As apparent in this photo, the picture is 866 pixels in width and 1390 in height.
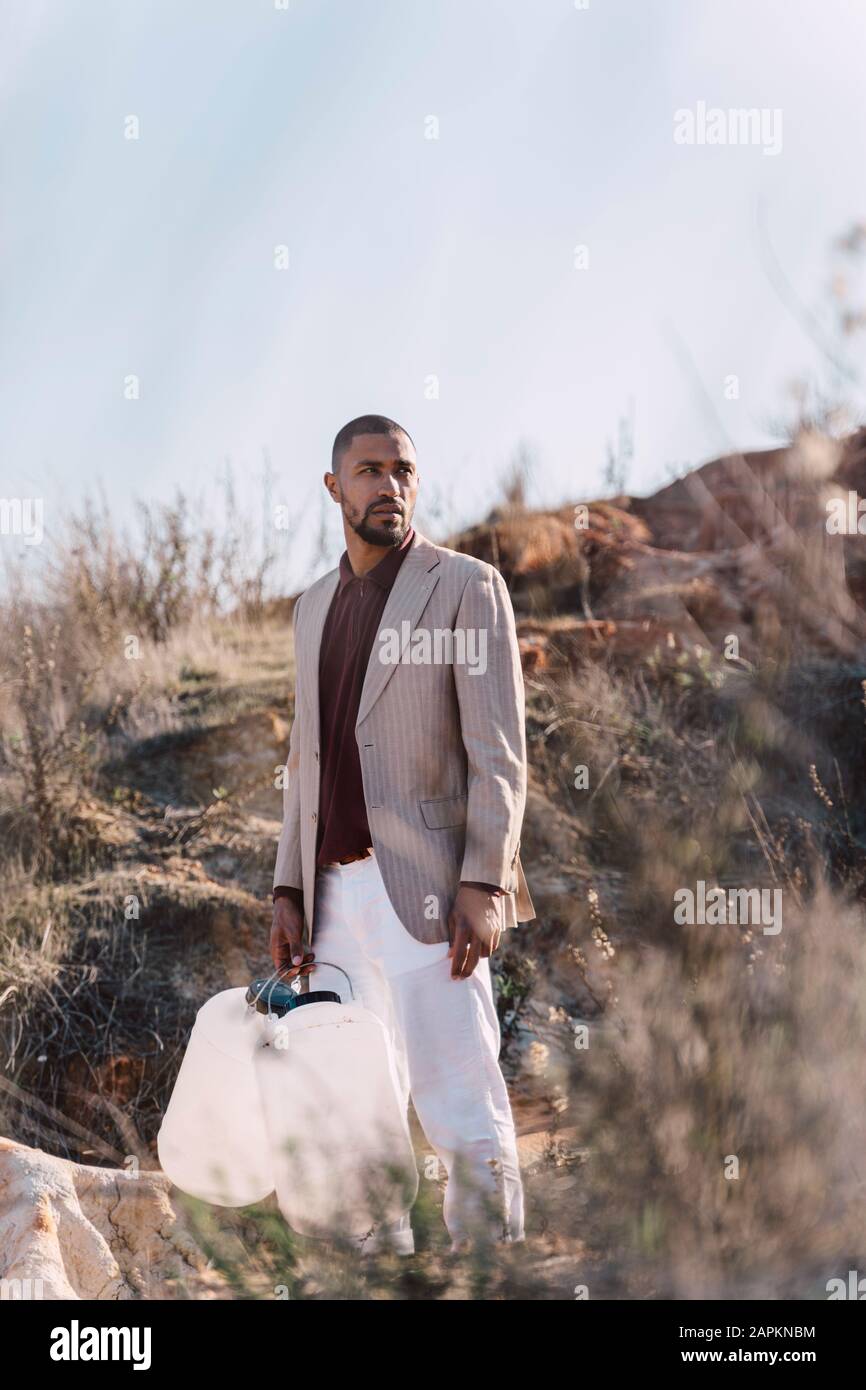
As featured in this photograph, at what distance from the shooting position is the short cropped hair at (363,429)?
3.12 metres

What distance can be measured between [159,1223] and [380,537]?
1.89 meters

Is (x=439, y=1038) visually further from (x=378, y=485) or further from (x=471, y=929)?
(x=378, y=485)

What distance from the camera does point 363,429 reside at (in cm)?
312

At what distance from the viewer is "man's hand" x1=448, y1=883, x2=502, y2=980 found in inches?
112

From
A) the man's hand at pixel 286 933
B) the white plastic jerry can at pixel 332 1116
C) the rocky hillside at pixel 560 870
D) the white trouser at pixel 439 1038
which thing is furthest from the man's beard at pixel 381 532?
the rocky hillside at pixel 560 870

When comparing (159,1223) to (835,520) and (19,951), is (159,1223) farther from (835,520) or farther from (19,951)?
(835,520)

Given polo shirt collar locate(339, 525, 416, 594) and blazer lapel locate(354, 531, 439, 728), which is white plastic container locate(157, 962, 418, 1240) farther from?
polo shirt collar locate(339, 525, 416, 594)

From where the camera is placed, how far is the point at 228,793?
239 inches

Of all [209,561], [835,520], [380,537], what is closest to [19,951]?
[380,537]

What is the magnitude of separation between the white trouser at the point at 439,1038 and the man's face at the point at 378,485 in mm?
825

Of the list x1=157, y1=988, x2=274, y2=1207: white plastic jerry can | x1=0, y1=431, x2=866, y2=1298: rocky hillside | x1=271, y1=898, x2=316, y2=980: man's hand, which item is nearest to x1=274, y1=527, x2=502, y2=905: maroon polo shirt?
x1=271, y1=898, x2=316, y2=980: man's hand

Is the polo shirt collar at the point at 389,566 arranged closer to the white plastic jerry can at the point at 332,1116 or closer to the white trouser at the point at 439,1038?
the white trouser at the point at 439,1038

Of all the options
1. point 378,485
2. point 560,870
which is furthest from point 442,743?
point 560,870

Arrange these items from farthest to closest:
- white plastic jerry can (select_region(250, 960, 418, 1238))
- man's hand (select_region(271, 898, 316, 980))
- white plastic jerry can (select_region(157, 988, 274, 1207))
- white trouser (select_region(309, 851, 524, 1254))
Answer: man's hand (select_region(271, 898, 316, 980)), white plastic jerry can (select_region(157, 988, 274, 1207)), white trouser (select_region(309, 851, 524, 1254)), white plastic jerry can (select_region(250, 960, 418, 1238))
